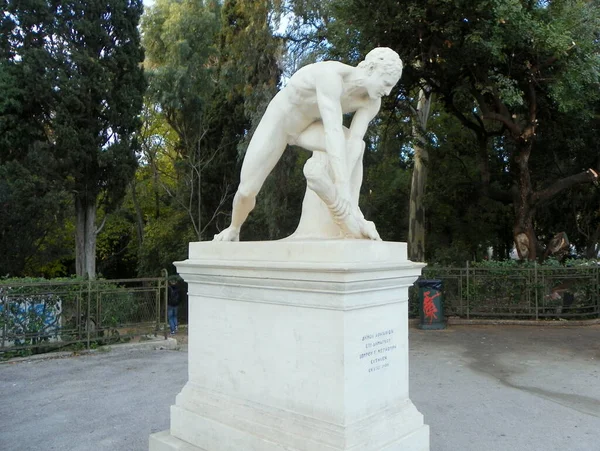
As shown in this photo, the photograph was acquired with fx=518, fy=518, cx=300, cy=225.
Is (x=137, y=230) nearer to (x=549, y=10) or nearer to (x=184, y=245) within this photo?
(x=184, y=245)

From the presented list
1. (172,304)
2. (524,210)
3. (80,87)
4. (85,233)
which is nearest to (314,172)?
(172,304)

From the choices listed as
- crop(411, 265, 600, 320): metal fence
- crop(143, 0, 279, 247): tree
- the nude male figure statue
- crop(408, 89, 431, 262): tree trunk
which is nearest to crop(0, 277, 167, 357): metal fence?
the nude male figure statue

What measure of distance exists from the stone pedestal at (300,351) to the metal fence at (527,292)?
31.7ft

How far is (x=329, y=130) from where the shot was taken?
382cm

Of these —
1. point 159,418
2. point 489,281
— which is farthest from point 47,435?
point 489,281

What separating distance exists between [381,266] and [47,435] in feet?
12.2

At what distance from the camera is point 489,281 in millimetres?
12844

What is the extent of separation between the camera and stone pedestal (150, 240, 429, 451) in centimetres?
320

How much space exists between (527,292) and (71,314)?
10.2m

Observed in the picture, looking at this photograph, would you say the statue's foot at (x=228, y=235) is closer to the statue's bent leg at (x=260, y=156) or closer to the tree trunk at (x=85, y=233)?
the statue's bent leg at (x=260, y=156)

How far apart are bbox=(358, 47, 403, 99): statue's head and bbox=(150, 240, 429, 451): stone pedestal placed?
1.26 m

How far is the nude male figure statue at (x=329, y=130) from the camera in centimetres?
362

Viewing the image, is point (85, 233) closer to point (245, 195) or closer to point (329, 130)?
point (245, 195)

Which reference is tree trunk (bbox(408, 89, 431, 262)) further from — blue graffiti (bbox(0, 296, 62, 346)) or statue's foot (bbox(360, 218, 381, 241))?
statue's foot (bbox(360, 218, 381, 241))
